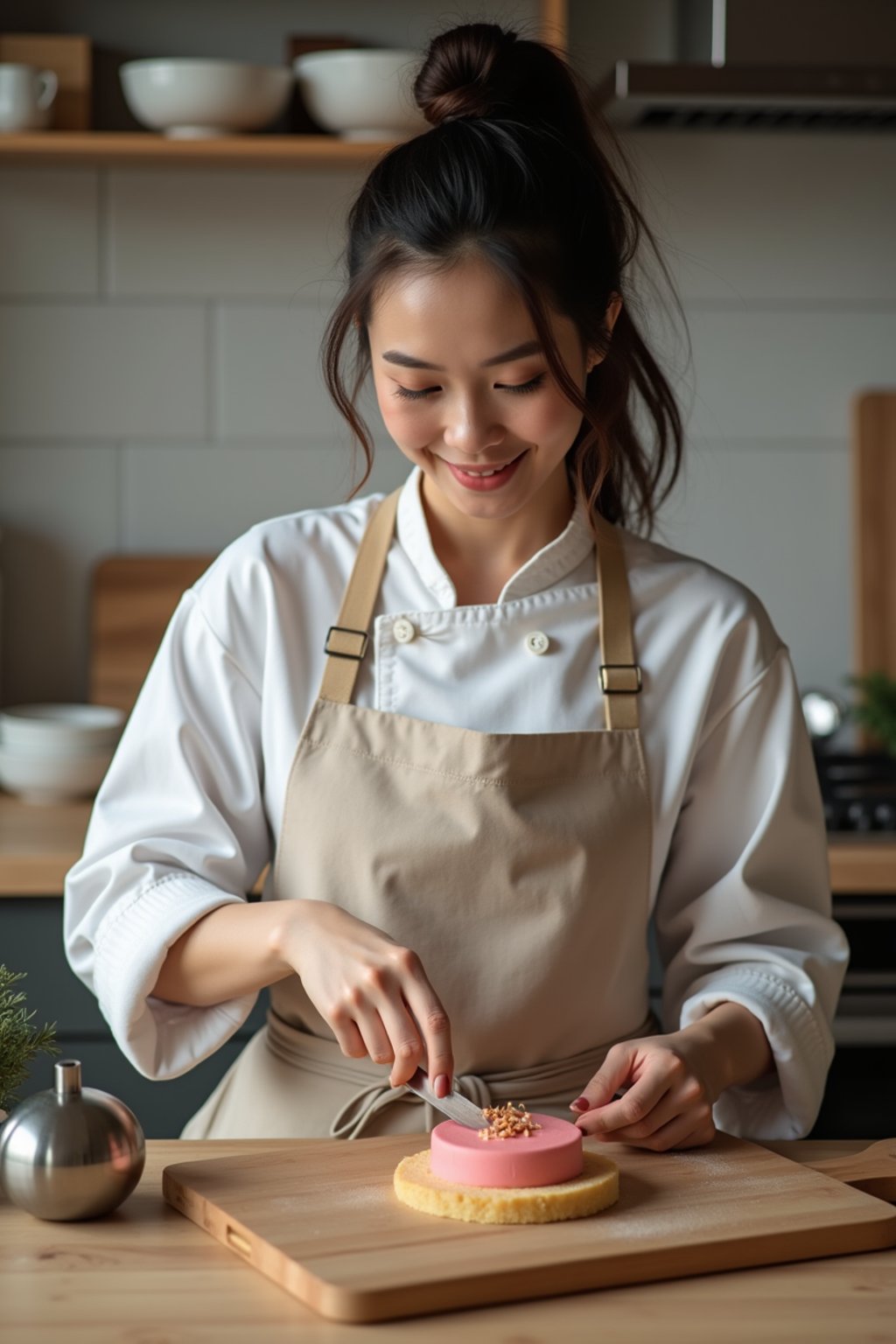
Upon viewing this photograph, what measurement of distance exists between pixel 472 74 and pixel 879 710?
1306mm

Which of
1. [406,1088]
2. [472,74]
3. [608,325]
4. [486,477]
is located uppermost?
[472,74]

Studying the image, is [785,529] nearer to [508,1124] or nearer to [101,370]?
[101,370]

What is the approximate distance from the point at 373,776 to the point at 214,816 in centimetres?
14

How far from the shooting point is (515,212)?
4.05 ft

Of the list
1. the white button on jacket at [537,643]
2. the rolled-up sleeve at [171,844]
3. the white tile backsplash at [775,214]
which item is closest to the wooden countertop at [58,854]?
the rolled-up sleeve at [171,844]

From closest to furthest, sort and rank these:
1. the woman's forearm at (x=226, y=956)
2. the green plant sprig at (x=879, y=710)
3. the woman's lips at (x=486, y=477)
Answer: the woman's forearm at (x=226, y=956), the woman's lips at (x=486, y=477), the green plant sprig at (x=879, y=710)

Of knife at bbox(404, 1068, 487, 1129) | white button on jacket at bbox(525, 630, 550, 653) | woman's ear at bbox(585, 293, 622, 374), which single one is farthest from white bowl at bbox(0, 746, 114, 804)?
knife at bbox(404, 1068, 487, 1129)

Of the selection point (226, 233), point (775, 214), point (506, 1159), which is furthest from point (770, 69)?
point (506, 1159)

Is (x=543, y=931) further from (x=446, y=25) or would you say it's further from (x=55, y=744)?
(x=446, y=25)

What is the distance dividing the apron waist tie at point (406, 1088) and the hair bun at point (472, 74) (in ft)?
2.49

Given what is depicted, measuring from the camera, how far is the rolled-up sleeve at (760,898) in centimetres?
131

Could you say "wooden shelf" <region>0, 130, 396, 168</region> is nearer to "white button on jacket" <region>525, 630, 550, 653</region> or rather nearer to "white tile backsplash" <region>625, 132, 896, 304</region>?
"white tile backsplash" <region>625, 132, 896, 304</region>

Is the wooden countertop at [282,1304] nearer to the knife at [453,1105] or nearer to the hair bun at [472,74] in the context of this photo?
the knife at [453,1105]

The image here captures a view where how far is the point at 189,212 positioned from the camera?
2395 millimetres
